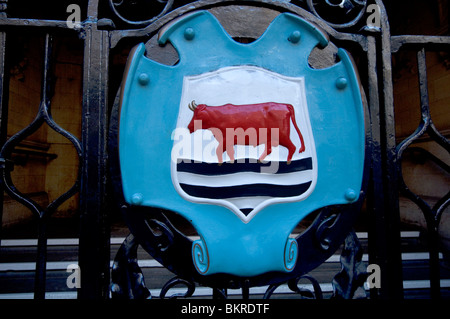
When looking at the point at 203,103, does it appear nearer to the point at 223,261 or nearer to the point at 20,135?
the point at 223,261

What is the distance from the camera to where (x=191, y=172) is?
3.47ft

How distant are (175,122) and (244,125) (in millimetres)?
288

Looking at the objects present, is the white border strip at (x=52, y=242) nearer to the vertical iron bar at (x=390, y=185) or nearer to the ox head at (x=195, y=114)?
the vertical iron bar at (x=390, y=185)

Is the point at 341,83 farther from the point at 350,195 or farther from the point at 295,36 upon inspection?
the point at 350,195

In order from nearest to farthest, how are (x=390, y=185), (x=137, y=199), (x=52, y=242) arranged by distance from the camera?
(x=137, y=199) → (x=390, y=185) → (x=52, y=242)

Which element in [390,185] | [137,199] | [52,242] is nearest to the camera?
[137,199]

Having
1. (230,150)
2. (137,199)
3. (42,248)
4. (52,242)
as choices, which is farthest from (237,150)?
(52,242)

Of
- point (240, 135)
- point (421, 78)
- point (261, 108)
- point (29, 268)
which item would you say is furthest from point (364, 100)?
point (29, 268)

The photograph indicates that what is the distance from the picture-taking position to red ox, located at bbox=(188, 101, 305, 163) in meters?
1.04

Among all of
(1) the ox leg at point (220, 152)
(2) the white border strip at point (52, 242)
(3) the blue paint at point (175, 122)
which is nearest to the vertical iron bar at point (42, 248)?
(3) the blue paint at point (175, 122)

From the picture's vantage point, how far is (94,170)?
1102 mm

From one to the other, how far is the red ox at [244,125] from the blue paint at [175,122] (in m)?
0.13

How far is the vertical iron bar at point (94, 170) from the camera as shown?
3.54ft

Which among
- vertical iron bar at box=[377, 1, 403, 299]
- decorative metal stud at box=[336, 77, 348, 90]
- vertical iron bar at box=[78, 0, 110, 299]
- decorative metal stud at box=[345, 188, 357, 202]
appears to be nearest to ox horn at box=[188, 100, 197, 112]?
vertical iron bar at box=[78, 0, 110, 299]
